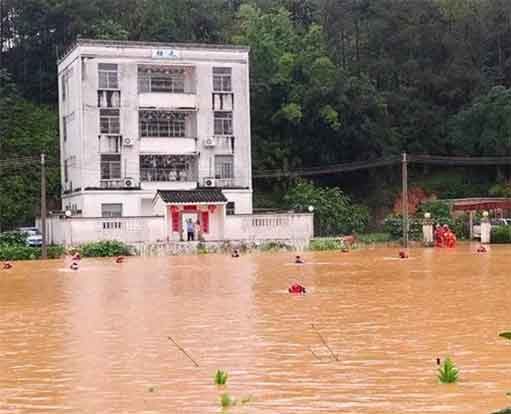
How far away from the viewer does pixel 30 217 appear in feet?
183

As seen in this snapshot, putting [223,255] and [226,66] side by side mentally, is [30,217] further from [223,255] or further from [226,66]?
[223,255]

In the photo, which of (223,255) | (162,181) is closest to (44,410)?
(223,255)

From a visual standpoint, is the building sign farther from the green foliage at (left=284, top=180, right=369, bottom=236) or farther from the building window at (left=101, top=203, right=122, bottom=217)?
the green foliage at (left=284, top=180, right=369, bottom=236)

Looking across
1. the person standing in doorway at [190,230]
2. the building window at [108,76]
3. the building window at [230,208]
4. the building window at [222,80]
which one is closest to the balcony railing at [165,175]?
the building window at [230,208]

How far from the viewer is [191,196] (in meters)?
50.2

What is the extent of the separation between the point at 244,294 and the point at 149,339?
7.42 m

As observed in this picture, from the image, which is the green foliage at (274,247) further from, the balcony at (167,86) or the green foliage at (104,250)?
the balcony at (167,86)

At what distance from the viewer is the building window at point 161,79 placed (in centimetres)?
5353

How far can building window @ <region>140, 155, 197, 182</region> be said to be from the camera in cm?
5312

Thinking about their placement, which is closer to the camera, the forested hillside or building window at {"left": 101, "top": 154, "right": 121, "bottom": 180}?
building window at {"left": 101, "top": 154, "right": 121, "bottom": 180}

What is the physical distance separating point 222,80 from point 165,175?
6.39 meters

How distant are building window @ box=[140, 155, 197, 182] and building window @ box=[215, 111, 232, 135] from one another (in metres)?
2.24

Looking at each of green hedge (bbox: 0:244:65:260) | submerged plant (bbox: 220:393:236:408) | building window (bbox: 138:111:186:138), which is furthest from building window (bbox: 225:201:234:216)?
submerged plant (bbox: 220:393:236:408)

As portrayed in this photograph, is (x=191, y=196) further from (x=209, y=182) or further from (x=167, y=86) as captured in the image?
(x=167, y=86)
